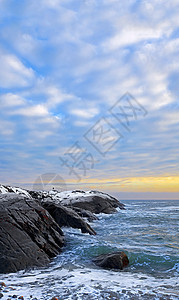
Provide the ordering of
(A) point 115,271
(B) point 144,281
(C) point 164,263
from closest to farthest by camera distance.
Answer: (B) point 144,281
(A) point 115,271
(C) point 164,263

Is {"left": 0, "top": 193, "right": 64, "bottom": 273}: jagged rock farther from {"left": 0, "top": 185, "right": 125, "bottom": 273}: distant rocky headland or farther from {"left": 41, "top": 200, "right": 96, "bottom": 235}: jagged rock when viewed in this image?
{"left": 41, "top": 200, "right": 96, "bottom": 235}: jagged rock

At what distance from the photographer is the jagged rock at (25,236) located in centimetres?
868

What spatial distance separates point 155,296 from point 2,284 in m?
4.50

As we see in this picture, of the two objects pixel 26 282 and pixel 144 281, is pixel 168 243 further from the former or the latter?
pixel 26 282

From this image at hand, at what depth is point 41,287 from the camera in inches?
268

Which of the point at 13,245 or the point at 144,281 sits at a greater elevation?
the point at 13,245

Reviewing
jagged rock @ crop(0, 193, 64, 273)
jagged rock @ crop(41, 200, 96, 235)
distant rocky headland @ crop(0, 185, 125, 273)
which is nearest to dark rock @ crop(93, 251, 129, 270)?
distant rocky headland @ crop(0, 185, 125, 273)

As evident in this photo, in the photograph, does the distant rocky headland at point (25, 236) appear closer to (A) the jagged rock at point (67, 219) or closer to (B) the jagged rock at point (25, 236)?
(B) the jagged rock at point (25, 236)

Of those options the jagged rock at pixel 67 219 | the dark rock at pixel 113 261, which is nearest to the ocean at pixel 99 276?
the dark rock at pixel 113 261

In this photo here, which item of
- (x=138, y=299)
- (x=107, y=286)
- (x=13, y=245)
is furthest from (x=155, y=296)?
(x=13, y=245)

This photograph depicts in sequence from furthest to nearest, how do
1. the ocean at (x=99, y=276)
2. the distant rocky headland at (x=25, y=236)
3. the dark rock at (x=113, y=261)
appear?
Result: the dark rock at (x=113, y=261) < the distant rocky headland at (x=25, y=236) < the ocean at (x=99, y=276)

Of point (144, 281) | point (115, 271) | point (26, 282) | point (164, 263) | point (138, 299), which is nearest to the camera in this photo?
point (138, 299)

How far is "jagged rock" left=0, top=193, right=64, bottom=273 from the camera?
28.5 ft

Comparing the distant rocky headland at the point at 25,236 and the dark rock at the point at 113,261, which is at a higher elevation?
the distant rocky headland at the point at 25,236
